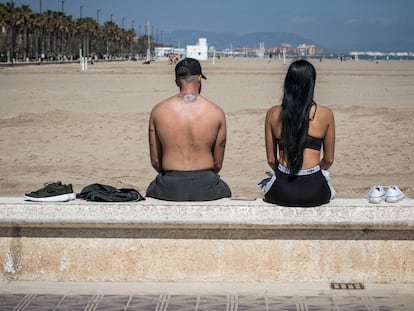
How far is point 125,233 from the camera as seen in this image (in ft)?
16.0

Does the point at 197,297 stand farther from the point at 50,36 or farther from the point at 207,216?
the point at 50,36

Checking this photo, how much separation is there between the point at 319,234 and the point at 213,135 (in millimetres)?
1020

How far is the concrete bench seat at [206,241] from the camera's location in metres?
4.76

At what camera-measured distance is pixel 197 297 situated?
4.64m

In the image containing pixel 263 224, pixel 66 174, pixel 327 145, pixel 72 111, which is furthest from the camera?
pixel 72 111

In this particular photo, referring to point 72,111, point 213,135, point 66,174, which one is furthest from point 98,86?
point 213,135

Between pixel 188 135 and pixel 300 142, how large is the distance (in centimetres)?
78

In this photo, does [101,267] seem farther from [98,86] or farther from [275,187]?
[98,86]

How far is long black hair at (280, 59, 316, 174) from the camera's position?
16.0ft

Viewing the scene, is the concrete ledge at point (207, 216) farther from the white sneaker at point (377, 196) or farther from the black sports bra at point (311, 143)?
the black sports bra at point (311, 143)

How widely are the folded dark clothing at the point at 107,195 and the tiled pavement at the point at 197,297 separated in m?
0.55

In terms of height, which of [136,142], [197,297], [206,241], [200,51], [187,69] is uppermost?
[187,69]

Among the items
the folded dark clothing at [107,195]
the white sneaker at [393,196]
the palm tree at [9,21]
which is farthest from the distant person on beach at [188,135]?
the palm tree at [9,21]

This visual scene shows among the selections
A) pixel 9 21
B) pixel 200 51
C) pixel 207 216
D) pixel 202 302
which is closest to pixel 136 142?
pixel 207 216
